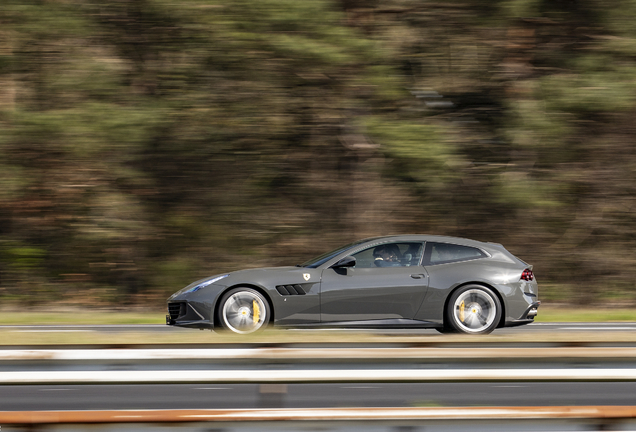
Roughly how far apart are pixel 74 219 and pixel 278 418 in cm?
1215

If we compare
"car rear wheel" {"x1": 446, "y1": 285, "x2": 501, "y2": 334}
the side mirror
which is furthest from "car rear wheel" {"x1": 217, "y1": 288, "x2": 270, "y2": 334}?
"car rear wheel" {"x1": 446, "y1": 285, "x2": 501, "y2": 334}

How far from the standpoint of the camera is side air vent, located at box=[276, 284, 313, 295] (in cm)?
855

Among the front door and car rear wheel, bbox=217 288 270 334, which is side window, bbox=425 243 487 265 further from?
car rear wheel, bbox=217 288 270 334

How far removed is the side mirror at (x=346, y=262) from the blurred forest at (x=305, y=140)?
5.48 m

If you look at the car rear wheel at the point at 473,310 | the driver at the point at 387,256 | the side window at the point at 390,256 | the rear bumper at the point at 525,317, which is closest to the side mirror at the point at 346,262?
the side window at the point at 390,256

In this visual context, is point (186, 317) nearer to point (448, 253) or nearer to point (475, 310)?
point (448, 253)

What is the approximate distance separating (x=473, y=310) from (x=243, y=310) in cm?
261

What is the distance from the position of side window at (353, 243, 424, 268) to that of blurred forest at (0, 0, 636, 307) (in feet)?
16.7

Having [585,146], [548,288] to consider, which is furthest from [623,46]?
[548,288]

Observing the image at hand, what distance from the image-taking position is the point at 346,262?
868 cm

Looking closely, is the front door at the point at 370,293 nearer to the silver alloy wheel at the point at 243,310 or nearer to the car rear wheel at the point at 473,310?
the car rear wheel at the point at 473,310

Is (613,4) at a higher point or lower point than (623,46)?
higher

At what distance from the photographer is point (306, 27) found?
13672mm

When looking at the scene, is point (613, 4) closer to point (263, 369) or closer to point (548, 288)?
point (548, 288)
